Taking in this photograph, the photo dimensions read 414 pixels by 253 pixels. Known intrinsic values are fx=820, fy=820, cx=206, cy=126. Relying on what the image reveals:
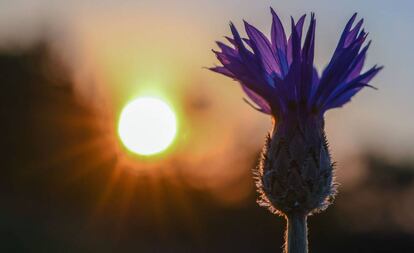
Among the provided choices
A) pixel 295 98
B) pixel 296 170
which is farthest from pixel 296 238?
pixel 295 98

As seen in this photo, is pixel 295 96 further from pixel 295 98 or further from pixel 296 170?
pixel 296 170

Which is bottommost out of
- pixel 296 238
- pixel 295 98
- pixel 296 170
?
pixel 296 238

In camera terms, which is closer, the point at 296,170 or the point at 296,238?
the point at 296,238

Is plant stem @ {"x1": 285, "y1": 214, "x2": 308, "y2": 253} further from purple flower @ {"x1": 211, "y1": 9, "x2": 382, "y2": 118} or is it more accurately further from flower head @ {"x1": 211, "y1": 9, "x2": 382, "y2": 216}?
purple flower @ {"x1": 211, "y1": 9, "x2": 382, "y2": 118}

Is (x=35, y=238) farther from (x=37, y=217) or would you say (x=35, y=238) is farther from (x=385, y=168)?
(x=385, y=168)

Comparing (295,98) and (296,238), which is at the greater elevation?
(295,98)

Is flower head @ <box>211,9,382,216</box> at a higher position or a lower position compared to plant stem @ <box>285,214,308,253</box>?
higher

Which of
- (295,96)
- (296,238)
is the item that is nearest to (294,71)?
(295,96)

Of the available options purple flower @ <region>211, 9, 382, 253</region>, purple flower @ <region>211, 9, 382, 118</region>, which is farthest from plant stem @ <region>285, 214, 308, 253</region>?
purple flower @ <region>211, 9, 382, 118</region>

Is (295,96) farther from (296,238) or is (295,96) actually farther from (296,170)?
(296,238)
